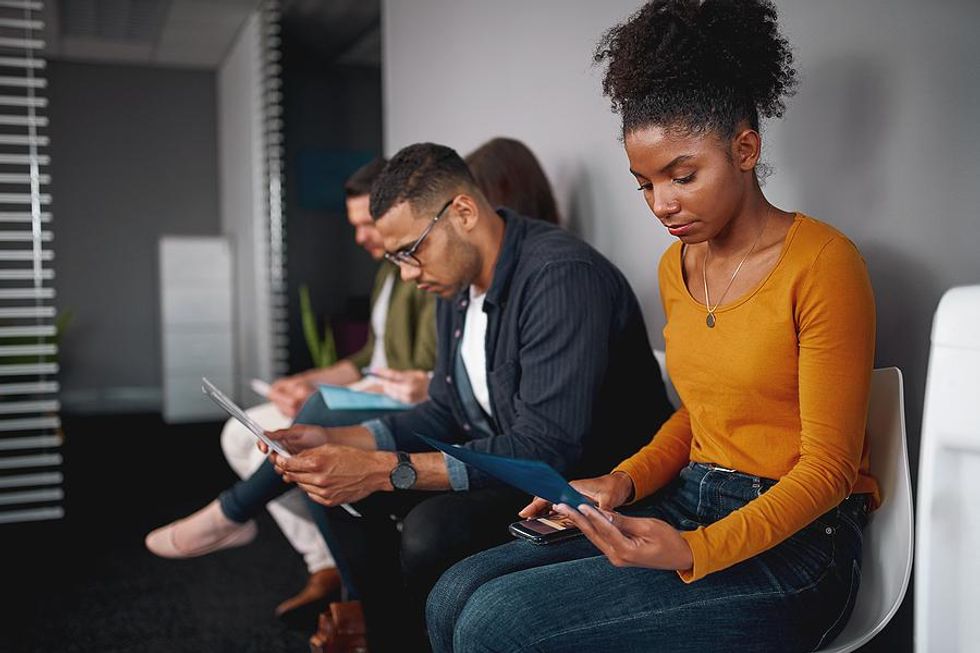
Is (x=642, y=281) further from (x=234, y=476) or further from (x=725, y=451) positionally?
(x=234, y=476)

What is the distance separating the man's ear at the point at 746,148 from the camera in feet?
4.17

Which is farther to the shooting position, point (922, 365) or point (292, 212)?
point (292, 212)

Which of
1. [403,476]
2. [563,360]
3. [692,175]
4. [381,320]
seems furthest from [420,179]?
[381,320]

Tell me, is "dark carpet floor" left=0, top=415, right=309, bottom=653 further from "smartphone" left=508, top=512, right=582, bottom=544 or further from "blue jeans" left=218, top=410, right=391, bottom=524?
"smartphone" left=508, top=512, right=582, bottom=544

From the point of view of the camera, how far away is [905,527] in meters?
1.28

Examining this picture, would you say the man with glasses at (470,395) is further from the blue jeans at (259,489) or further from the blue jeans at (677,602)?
the blue jeans at (677,602)

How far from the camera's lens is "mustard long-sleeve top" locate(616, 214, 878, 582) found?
1.16 m

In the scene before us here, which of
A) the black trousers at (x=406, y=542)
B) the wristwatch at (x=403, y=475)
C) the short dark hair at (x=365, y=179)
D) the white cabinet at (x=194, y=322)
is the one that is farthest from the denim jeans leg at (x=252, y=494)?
the white cabinet at (x=194, y=322)

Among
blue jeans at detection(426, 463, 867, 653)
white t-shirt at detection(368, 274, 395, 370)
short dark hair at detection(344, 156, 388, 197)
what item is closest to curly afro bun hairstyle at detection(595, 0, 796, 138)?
blue jeans at detection(426, 463, 867, 653)

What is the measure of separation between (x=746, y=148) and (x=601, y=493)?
543mm

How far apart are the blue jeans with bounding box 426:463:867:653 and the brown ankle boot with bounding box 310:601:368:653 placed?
90 centimetres

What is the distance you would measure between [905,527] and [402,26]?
3.12 meters

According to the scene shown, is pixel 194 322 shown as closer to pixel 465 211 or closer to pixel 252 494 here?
pixel 252 494

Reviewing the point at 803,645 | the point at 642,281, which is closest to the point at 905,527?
the point at 803,645
